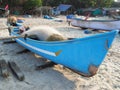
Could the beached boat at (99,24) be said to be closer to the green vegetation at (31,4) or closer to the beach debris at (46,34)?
the beach debris at (46,34)

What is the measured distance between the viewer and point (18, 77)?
4820 millimetres

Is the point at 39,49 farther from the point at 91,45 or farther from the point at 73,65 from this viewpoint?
the point at 91,45

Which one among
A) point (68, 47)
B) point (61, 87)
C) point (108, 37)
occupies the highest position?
point (108, 37)

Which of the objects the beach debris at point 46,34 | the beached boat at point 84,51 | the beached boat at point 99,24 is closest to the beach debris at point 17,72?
the beached boat at point 84,51

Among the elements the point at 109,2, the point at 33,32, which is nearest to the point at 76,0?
the point at 109,2

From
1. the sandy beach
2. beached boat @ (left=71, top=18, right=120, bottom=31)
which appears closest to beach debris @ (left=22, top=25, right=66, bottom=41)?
the sandy beach

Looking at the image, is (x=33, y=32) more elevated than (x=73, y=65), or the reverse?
(x=33, y=32)

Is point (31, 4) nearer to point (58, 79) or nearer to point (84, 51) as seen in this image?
point (58, 79)

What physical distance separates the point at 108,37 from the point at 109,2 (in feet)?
146

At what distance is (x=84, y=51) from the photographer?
181 inches

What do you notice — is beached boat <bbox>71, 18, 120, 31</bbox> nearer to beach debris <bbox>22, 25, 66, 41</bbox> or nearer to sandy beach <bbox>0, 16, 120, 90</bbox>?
sandy beach <bbox>0, 16, 120, 90</bbox>

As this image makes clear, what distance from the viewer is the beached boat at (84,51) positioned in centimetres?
436

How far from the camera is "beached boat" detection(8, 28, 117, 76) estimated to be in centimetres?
436

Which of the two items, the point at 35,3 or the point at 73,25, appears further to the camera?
the point at 35,3
